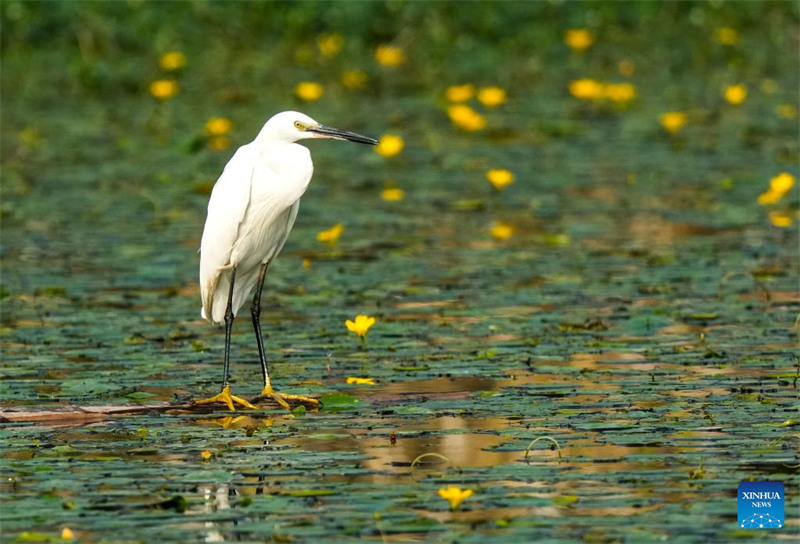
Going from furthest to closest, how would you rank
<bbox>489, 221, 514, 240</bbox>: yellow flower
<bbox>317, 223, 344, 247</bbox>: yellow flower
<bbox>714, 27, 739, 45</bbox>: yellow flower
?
<bbox>714, 27, 739, 45</bbox>: yellow flower
<bbox>489, 221, 514, 240</bbox>: yellow flower
<bbox>317, 223, 344, 247</bbox>: yellow flower

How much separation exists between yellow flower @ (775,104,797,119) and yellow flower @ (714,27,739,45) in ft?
14.2

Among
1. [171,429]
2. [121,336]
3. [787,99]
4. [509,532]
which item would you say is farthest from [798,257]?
[787,99]

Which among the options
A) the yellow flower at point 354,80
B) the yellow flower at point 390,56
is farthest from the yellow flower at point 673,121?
the yellow flower at point 390,56

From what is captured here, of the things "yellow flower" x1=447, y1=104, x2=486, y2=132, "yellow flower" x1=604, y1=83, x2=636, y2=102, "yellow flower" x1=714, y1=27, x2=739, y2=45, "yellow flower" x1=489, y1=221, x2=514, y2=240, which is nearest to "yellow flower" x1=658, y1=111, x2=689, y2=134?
"yellow flower" x1=447, y1=104, x2=486, y2=132

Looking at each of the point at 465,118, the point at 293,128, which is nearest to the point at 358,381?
the point at 293,128

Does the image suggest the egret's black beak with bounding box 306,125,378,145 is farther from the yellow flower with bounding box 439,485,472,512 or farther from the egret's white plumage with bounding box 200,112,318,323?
the yellow flower with bounding box 439,485,472,512

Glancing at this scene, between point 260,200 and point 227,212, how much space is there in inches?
5.8

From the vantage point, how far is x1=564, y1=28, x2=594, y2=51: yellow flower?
65.0ft

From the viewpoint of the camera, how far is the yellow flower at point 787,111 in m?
15.8

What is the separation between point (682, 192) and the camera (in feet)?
41.5

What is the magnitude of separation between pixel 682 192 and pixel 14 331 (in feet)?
18.3

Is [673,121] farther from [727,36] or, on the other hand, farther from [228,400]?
[228,400]

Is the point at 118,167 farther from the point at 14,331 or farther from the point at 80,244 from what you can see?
the point at 14,331

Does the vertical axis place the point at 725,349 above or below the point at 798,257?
below
